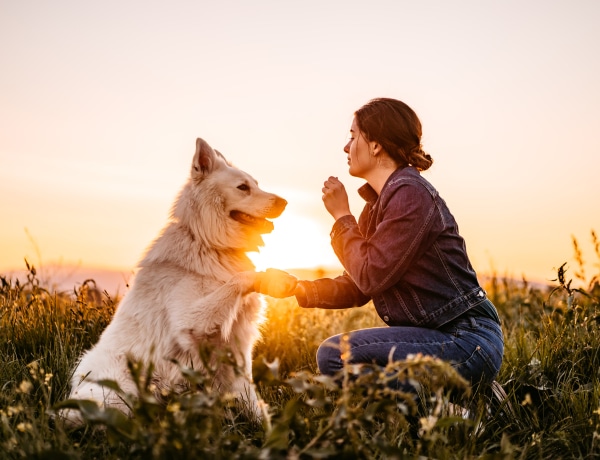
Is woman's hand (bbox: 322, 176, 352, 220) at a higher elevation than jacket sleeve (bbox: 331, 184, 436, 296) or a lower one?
higher

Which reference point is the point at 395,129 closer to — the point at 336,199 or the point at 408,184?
the point at 408,184

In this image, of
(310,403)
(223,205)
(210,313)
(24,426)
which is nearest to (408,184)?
(210,313)

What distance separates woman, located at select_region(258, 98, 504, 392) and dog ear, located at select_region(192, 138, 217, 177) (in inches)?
50.1

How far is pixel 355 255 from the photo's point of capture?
345 centimetres

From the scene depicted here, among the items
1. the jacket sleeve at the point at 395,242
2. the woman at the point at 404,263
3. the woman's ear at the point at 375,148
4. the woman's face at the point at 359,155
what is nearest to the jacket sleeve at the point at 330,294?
the woman at the point at 404,263

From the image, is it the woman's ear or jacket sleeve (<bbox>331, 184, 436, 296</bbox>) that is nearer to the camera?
jacket sleeve (<bbox>331, 184, 436, 296</bbox>)

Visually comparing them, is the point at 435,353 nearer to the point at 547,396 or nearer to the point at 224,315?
the point at 547,396

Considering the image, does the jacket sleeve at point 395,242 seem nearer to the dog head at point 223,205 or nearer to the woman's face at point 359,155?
the woman's face at point 359,155

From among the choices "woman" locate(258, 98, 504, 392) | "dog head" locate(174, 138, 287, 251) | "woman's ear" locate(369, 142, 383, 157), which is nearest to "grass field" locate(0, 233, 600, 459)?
"woman" locate(258, 98, 504, 392)

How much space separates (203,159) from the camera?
184 inches

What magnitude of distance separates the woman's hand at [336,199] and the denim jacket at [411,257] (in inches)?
2.6

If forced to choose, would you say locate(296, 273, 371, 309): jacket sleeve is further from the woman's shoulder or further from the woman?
the woman's shoulder

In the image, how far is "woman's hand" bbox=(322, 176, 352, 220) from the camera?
369cm

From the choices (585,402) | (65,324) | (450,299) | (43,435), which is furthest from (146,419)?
(65,324)
